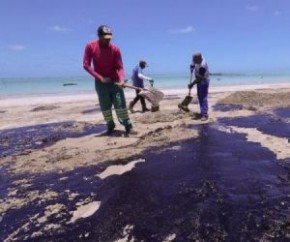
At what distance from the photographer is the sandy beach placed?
11.7 ft

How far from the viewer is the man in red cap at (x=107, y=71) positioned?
801 cm

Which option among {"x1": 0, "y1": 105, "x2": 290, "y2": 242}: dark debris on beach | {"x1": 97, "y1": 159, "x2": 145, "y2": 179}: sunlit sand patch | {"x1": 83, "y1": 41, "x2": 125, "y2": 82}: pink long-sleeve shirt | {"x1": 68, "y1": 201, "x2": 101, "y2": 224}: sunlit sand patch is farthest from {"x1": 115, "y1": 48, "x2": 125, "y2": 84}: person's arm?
{"x1": 68, "y1": 201, "x2": 101, "y2": 224}: sunlit sand patch

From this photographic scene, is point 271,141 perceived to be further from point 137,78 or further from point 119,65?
point 137,78

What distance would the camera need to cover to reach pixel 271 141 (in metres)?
6.95

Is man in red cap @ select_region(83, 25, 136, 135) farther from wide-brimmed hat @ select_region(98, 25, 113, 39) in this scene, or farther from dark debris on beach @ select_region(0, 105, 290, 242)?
dark debris on beach @ select_region(0, 105, 290, 242)

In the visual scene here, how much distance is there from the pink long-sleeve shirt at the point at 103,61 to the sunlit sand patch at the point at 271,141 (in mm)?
2647

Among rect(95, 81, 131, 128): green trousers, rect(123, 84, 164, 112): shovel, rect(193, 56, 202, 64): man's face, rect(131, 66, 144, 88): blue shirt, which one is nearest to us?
rect(95, 81, 131, 128): green trousers

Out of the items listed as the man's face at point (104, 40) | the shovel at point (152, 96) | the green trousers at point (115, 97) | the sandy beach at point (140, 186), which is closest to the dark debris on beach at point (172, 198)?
the sandy beach at point (140, 186)

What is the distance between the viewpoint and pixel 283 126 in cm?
867

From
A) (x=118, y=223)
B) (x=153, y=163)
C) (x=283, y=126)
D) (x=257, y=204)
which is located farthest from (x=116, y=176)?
(x=283, y=126)

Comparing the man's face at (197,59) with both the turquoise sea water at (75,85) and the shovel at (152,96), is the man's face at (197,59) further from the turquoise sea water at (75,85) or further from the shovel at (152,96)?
the turquoise sea water at (75,85)

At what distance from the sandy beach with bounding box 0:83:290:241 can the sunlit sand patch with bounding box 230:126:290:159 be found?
16 mm

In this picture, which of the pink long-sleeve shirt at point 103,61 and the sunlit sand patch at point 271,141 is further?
the pink long-sleeve shirt at point 103,61

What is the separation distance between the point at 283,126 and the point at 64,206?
19.0 feet
